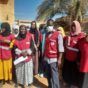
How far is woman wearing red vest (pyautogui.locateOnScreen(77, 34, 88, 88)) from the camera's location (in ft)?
19.7

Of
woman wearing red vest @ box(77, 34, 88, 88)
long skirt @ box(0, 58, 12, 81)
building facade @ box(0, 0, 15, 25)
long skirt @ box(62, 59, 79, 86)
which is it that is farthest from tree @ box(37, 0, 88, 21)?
woman wearing red vest @ box(77, 34, 88, 88)

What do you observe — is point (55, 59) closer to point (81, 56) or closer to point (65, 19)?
point (81, 56)

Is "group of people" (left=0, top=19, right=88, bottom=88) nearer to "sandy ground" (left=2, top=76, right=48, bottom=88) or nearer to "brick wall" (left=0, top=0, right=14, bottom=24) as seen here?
"sandy ground" (left=2, top=76, right=48, bottom=88)

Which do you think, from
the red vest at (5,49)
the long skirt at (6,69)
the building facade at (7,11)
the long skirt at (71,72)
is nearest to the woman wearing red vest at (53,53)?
the long skirt at (71,72)

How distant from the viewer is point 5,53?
314 inches

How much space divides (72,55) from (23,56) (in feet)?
5.57

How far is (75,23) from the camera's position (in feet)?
20.8

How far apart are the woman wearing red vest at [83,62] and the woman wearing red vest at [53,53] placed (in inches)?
30.6

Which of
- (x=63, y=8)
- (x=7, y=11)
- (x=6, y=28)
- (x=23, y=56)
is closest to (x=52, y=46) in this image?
(x=23, y=56)

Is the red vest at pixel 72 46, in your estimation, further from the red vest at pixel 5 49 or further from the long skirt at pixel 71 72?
the red vest at pixel 5 49

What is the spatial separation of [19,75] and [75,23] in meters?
2.40

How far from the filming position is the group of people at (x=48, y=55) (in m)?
6.33

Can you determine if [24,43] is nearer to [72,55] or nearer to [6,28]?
[6,28]

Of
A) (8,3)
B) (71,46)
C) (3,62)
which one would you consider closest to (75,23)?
(71,46)
